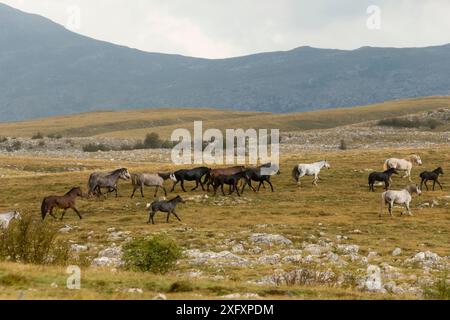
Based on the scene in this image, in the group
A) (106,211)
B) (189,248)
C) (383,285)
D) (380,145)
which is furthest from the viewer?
(380,145)

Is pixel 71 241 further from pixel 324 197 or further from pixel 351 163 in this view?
pixel 351 163

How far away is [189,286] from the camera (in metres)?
13.7

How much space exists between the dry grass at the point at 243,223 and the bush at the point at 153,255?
21.3 inches

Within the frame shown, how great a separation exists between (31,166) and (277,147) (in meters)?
28.4

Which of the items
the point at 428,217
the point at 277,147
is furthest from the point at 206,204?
the point at 277,147

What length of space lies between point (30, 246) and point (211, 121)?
12446cm

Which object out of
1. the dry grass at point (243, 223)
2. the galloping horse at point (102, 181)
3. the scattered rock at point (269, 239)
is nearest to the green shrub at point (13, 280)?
the dry grass at point (243, 223)

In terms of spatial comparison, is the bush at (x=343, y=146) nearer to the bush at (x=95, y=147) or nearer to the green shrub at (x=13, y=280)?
the bush at (x=95, y=147)

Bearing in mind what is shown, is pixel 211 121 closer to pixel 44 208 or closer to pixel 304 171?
pixel 304 171

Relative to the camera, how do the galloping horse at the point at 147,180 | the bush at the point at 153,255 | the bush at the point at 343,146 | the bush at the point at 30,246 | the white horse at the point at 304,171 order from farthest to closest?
the bush at the point at 343,146 → the white horse at the point at 304,171 → the galloping horse at the point at 147,180 → the bush at the point at 30,246 → the bush at the point at 153,255

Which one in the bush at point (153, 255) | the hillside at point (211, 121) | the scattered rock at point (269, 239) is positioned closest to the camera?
the bush at point (153, 255)

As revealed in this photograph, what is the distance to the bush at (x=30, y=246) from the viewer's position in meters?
18.2

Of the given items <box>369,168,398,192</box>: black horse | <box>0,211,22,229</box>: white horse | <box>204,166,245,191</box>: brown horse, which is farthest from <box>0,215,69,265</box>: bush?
<box>369,168,398,192</box>: black horse

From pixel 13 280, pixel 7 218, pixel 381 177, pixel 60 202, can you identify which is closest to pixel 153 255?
pixel 13 280
